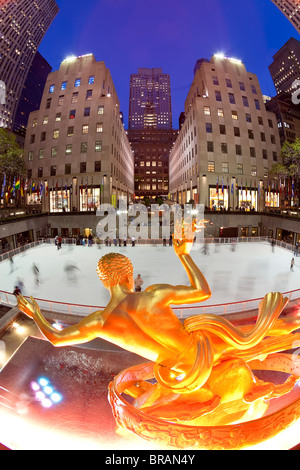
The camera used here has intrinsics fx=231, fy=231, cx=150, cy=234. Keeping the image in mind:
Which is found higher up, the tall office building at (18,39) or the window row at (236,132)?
the tall office building at (18,39)

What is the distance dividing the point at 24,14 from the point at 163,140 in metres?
72.0

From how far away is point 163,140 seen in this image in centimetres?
12456

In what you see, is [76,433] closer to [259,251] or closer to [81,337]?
[81,337]

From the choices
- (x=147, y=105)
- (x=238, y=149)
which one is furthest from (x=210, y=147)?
(x=147, y=105)

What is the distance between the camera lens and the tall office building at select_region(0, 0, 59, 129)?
75625mm

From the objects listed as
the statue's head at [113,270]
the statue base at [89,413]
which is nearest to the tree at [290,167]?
the statue base at [89,413]

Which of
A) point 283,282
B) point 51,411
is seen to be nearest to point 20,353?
point 51,411

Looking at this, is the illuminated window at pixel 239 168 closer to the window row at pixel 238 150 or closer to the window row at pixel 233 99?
the window row at pixel 238 150

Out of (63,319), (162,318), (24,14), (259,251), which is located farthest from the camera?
(24,14)

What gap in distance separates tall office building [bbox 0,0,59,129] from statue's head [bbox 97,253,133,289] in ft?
334

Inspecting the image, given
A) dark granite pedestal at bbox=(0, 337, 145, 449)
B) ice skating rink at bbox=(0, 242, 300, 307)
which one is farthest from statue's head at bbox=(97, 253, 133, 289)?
ice skating rink at bbox=(0, 242, 300, 307)

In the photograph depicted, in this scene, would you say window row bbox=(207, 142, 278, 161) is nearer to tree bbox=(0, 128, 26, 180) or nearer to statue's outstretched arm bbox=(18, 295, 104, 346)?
tree bbox=(0, 128, 26, 180)

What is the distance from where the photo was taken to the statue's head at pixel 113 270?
3199 mm

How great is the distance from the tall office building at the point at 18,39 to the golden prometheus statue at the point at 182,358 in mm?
102217
